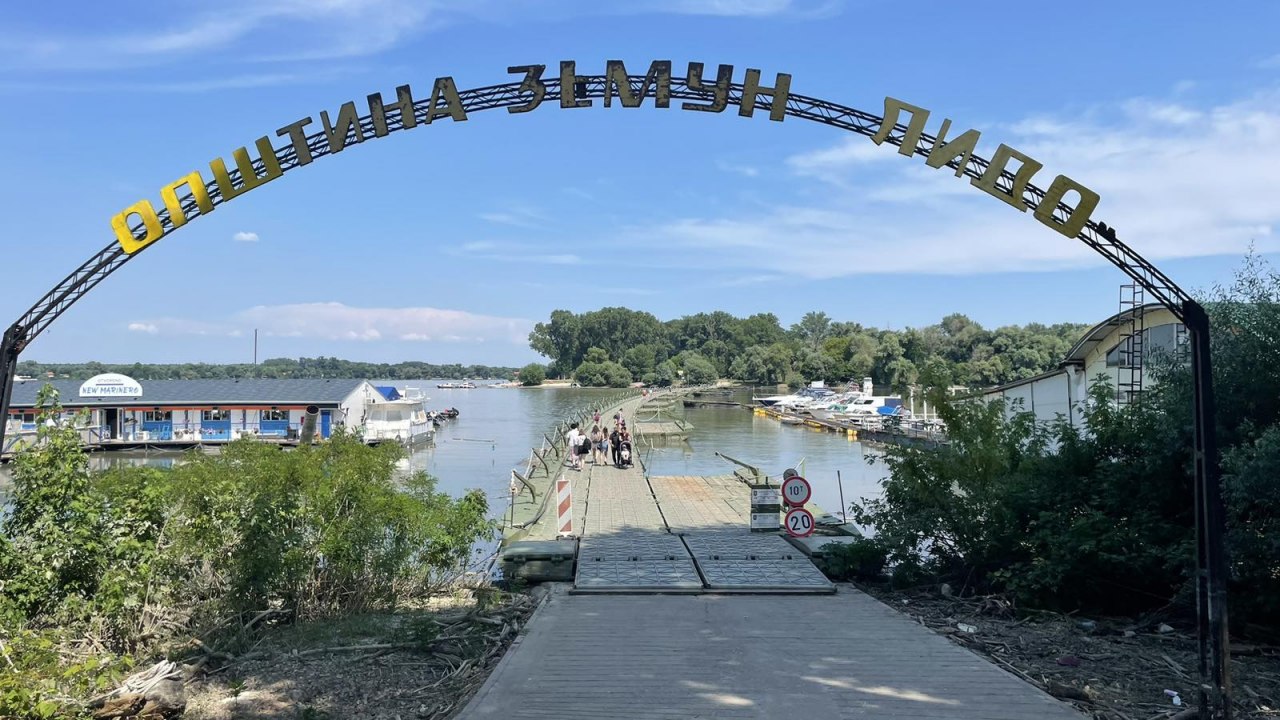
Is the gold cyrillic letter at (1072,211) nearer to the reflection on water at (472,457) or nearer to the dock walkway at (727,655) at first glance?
the dock walkway at (727,655)

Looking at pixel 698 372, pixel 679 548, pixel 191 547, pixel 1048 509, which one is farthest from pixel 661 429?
pixel 698 372

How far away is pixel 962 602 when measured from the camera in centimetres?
1002

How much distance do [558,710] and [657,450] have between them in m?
39.3

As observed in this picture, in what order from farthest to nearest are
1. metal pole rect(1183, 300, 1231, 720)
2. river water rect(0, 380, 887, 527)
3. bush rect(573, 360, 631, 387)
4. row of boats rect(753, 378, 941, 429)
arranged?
bush rect(573, 360, 631, 387) → row of boats rect(753, 378, 941, 429) → river water rect(0, 380, 887, 527) → metal pole rect(1183, 300, 1231, 720)

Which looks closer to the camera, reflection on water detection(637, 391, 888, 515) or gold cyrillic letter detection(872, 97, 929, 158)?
gold cyrillic letter detection(872, 97, 929, 158)

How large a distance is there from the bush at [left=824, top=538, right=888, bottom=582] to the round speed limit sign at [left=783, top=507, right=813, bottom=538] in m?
1.94

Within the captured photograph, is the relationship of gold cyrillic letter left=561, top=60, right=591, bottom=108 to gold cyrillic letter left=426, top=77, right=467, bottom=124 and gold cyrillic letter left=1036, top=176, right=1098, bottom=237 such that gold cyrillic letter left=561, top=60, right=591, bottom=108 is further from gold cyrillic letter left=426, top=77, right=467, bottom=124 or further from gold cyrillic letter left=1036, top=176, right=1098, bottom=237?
gold cyrillic letter left=1036, top=176, right=1098, bottom=237

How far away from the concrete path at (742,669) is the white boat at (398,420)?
Result: 4317 cm

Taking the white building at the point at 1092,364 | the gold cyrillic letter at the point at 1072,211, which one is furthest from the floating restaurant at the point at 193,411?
the gold cyrillic letter at the point at 1072,211

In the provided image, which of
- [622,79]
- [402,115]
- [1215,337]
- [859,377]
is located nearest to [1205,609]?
[1215,337]

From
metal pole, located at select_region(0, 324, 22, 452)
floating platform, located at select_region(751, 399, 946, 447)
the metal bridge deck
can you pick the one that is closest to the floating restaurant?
floating platform, located at select_region(751, 399, 946, 447)

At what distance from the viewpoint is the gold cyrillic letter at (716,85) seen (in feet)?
26.7

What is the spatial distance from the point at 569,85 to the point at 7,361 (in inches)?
205

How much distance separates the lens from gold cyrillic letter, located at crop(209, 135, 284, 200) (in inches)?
311
